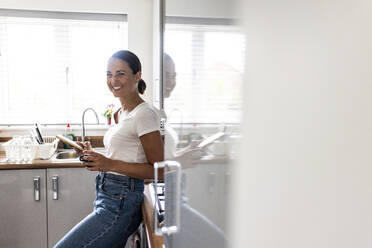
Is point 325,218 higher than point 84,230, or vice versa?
point 325,218

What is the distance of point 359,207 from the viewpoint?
22cm

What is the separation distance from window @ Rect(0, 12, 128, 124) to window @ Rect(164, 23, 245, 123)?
2.68 metres

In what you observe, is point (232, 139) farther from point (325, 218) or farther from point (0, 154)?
point (0, 154)

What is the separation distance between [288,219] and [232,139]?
0.41ft

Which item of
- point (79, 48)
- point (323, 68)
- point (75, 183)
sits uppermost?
point (79, 48)

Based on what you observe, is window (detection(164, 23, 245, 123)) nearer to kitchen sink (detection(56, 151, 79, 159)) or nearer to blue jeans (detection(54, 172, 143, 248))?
blue jeans (detection(54, 172, 143, 248))

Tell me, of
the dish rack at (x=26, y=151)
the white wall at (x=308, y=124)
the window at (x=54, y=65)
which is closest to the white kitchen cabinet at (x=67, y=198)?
the dish rack at (x=26, y=151)

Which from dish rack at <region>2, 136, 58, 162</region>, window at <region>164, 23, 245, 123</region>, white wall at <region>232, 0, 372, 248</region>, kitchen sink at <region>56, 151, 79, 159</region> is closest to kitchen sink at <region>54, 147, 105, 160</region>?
kitchen sink at <region>56, 151, 79, 159</region>

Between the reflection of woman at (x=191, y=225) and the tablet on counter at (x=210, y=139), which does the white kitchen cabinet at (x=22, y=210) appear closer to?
the reflection of woman at (x=191, y=225)

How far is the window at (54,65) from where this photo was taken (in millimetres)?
3098

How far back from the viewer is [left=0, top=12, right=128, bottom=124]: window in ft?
10.2

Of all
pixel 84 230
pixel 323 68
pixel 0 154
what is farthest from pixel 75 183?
pixel 323 68

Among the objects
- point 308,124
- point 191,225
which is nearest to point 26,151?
point 191,225

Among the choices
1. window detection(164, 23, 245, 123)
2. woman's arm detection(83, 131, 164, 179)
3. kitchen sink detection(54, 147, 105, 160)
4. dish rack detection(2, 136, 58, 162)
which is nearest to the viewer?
window detection(164, 23, 245, 123)
